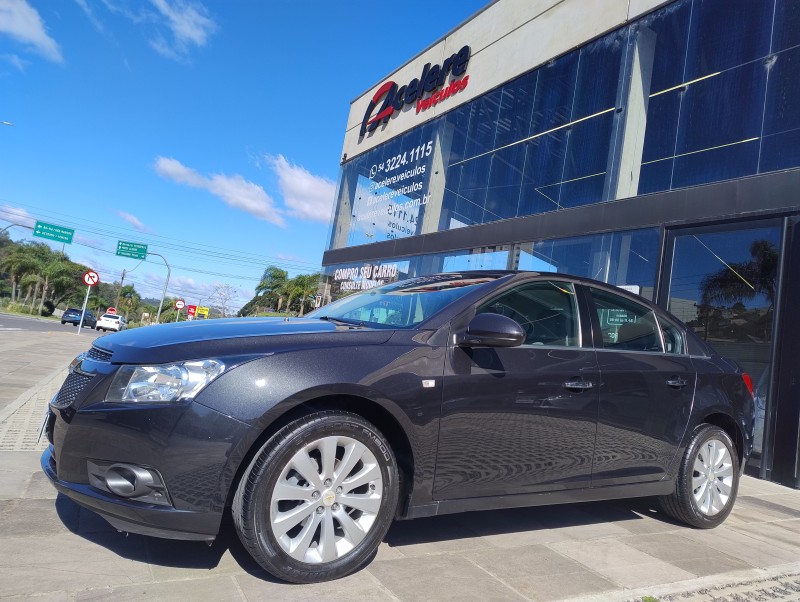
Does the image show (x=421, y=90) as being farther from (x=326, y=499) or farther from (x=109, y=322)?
(x=109, y=322)

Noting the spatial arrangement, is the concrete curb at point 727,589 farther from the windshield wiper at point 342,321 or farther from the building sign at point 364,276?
the building sign at point 364,276

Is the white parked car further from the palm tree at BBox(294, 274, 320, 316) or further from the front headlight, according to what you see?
the front headlight

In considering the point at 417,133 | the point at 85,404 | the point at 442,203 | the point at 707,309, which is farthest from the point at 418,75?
the point at 85,404

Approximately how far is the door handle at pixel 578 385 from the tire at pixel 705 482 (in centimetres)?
116

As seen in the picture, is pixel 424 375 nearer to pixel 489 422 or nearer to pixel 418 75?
pixel 489 422

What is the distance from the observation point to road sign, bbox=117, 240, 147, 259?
A: 43.3 metres

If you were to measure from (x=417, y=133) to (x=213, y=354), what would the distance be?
Answer: 15.3 metres

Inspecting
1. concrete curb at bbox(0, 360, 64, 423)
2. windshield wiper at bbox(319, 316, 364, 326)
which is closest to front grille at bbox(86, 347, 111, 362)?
windshield wiper at bbox(319, 316, 364, 326)

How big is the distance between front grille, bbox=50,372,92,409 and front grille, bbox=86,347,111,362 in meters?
0.10

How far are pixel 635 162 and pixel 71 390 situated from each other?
9211 mm

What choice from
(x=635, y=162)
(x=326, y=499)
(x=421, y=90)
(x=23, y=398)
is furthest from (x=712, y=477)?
(x=421, y=90)

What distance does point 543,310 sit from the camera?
11.8 feet

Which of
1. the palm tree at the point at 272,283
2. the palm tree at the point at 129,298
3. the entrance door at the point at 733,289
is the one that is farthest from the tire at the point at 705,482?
the palm tree at the point at 129,298

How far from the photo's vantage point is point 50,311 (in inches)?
2393
